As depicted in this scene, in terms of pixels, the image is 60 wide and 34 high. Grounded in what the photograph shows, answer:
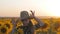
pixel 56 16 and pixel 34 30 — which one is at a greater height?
pixel 56 16

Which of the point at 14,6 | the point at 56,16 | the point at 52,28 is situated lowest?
the point at 52,28

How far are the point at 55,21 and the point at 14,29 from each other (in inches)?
17.5

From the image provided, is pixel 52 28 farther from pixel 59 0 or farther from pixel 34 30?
pixel 59 0

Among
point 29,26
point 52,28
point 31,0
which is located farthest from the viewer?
point 31,0

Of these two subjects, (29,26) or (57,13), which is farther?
(57,13)

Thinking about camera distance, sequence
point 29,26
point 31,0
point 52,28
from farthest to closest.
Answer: point 31,0 < point 52,28 < point 29,26

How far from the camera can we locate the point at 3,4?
1.73m

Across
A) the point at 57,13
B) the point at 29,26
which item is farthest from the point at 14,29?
the point at 57,13

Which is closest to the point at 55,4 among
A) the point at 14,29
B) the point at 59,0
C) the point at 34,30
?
the point at 59,0

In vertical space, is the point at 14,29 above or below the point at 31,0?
below

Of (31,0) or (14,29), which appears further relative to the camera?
(31,0)

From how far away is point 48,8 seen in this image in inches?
66.5

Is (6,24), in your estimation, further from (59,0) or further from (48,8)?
(59,0)

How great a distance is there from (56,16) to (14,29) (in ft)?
1.58
